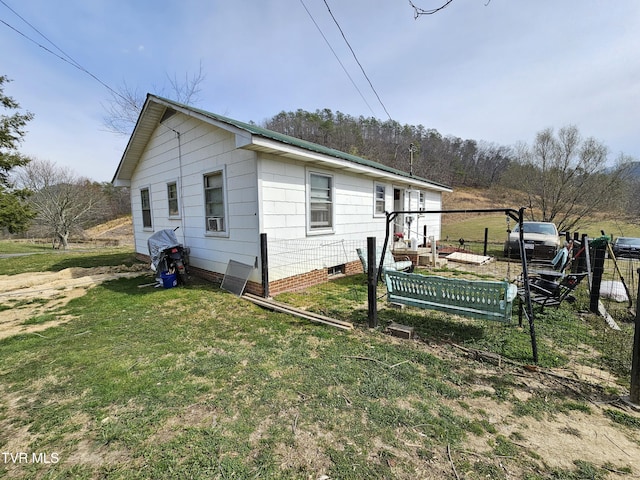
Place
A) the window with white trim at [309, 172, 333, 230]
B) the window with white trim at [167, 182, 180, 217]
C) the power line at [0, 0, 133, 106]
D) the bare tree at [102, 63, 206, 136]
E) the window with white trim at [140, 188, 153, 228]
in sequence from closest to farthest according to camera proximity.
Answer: the power line at [0, 0, 133, 106] < the window with white trim at [309, 172, 333, 230] < the window with white trim at [167, 182, 180, 217] < the window with white trim at [140, 188, 153, 228] < the bare tree at [102, 63, 206, 136]

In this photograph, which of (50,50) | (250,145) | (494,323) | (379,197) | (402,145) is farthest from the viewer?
(402,145)

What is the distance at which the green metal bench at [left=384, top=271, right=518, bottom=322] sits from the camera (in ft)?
11.2

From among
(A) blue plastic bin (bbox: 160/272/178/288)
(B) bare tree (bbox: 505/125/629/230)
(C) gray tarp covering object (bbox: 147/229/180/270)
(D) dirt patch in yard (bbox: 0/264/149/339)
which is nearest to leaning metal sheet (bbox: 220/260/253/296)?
(A) blue plastic bin (bbox: 160/272/178/288)

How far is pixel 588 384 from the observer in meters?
2.74

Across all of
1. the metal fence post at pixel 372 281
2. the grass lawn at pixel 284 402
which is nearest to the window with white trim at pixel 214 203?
the grass lawn at pixel 284 402

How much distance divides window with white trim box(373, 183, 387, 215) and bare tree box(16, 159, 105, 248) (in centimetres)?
2346

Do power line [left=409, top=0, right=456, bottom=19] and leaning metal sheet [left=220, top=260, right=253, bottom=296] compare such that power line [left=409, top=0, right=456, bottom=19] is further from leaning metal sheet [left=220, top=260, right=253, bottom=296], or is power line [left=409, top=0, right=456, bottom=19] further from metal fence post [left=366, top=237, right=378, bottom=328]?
leaning metal sheet [left=220, top=260, right=253, bottom=296]

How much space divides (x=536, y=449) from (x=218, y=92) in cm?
1417

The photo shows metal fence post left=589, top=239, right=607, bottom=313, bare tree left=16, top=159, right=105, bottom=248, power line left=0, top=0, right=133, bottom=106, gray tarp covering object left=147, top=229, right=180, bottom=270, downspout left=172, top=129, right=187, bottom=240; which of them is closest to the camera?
metal fence post left=589, top=239, right=607, bottom=313

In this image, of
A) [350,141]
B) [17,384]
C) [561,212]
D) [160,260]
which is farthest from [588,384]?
[350,141]

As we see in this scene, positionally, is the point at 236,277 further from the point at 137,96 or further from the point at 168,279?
the point at 137,96

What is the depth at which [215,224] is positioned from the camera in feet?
22.2

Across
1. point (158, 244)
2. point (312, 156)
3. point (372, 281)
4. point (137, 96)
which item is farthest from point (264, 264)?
point (137, 96)

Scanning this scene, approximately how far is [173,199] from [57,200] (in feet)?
66.4
